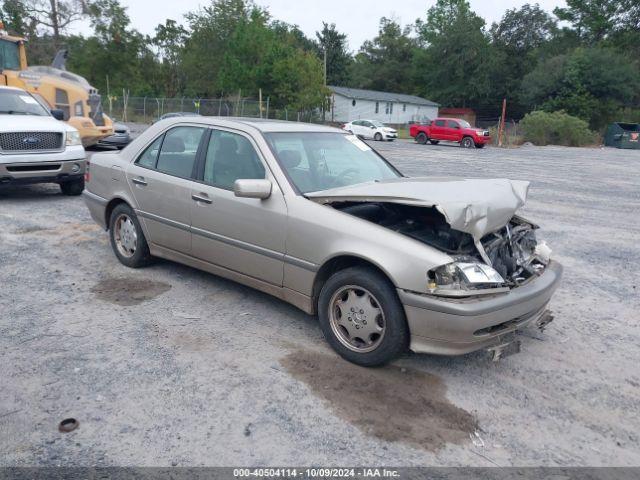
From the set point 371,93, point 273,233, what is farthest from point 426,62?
point 273,233

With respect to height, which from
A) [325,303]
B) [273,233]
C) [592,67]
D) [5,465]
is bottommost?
[5,465]

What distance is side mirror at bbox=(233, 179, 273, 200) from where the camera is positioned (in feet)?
13.2

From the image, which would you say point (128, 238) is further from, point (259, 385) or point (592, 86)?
point (592, 86)

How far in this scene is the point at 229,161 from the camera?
4648mm

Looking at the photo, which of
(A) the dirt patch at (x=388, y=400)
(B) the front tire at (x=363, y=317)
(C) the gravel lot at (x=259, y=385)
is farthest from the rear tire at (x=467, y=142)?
(A) the dirt patch at (x=388, y=400)

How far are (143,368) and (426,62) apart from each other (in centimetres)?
7265

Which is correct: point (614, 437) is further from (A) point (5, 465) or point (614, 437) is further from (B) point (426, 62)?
(B) point (426, 62)

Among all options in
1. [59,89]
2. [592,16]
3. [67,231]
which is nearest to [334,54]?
[592,16]

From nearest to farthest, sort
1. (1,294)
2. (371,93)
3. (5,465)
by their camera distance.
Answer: (5,465), (1,294), (371,93)

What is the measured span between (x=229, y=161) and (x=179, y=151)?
0.72 meters

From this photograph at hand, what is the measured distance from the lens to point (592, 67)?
50969mm

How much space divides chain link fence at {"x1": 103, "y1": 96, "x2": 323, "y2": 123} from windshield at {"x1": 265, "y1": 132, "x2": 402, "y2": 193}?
117 feet

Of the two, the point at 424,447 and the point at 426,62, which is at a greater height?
the point at 426,62

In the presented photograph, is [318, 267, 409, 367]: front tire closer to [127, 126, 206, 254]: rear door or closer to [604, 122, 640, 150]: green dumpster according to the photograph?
[127, 126, 206, 254]: rear door
